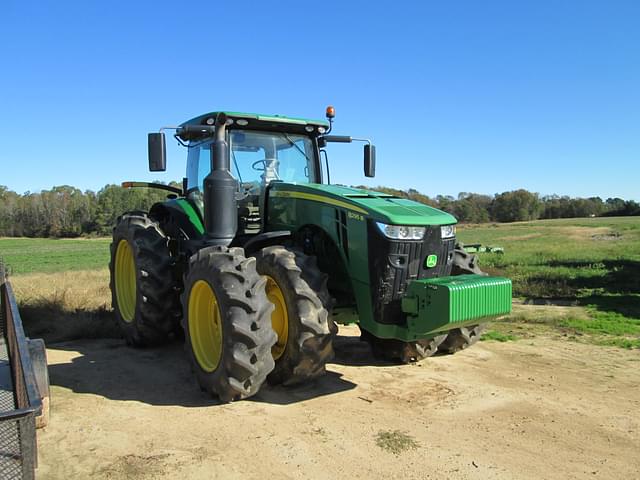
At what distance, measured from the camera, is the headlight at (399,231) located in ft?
16.1

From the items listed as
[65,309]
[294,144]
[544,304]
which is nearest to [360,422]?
[294,144]

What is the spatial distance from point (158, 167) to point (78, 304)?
15.8 feet

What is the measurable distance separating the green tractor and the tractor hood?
0.02 metres

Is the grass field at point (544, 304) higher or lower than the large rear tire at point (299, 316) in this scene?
lower

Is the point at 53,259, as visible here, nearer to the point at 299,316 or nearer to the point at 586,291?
the point at 586,291

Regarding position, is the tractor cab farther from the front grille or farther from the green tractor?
the front grille

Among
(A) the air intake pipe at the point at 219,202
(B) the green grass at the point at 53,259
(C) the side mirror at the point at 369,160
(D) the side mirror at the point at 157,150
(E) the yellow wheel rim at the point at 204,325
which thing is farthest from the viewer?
(B) the green grass at the point at 53,259

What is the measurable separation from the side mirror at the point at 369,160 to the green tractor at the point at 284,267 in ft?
0.05

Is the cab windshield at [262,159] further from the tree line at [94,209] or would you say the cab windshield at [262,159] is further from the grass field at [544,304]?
the tree line at [94,209]

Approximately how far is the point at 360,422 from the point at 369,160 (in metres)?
3.54

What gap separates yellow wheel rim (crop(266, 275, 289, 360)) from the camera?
5.07m

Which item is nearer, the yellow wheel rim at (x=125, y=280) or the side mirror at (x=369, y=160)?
the side mirror at (x=369, y=160)

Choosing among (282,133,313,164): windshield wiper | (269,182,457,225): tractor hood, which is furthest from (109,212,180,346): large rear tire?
(282,133,313,164): windshield wiper

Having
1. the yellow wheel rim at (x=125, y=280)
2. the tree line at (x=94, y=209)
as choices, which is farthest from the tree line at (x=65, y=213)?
the yellow wheel rim at (x=125, y=280)
